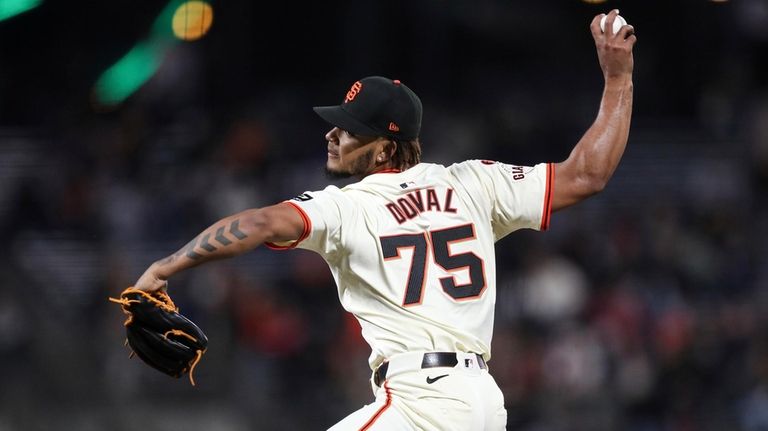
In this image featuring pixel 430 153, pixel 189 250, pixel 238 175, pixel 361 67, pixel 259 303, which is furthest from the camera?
pixel 361 67

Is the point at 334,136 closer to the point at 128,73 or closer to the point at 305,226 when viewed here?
the point at 305,226

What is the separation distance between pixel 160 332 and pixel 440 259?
1065 millimetres

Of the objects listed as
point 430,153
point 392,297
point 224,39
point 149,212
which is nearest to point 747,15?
point 430,153

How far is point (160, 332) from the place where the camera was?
4402mm

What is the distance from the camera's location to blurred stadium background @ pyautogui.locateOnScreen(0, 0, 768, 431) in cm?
1074

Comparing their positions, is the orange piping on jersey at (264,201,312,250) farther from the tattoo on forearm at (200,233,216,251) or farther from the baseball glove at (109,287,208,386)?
the baseball glove at (109,287,208,386)

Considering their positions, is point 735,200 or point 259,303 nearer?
point 259,303

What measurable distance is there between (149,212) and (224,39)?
397 cm

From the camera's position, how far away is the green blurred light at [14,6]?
1346 centimetres

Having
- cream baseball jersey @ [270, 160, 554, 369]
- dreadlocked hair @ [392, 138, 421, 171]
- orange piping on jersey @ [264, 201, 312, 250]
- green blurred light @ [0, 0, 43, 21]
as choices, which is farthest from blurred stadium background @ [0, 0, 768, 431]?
orange piping on jersey @ [264, 201, 312, 250]

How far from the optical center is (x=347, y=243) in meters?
4.48

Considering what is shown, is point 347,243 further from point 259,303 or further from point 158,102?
point 158,102

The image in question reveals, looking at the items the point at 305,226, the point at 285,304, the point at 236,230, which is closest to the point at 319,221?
the point at 305,226

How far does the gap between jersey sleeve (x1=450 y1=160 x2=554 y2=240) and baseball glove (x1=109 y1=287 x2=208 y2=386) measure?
1.25 meters
